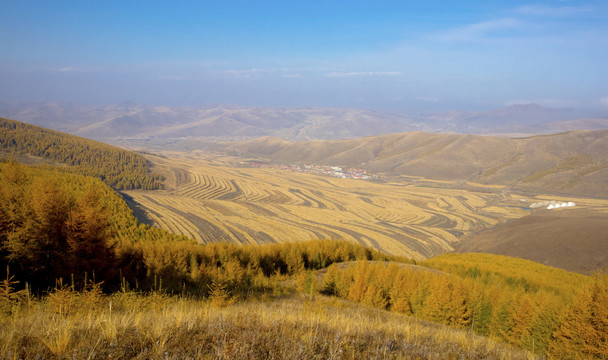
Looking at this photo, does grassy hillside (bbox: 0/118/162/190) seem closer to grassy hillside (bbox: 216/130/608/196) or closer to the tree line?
the tree line

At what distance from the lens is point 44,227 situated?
11.0 meters

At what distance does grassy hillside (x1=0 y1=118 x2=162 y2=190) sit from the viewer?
69250 mm

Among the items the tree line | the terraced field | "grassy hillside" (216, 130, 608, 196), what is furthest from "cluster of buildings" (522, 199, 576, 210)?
the tree line

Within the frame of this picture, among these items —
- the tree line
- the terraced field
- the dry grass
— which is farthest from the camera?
the terraced field

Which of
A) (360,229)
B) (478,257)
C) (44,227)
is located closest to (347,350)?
(44,227)

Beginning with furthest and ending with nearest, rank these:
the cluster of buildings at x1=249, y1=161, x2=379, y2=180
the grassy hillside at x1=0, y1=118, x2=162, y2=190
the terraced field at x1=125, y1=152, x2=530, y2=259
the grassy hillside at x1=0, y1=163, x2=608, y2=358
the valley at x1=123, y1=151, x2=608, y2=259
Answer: the cluster of buildings at x1=249, y1=161, x2=379, y2=180 → the grassy hillside at x1=0, y1=118, x2=162, y2=190 → the terraced field at x1=125, y1=152, x2=530, y2=259 → the valley at x1=123, y1=151, x2=608, y2=259 → the grassy hillside at x1=0, y1=163, x2=608, y2=358

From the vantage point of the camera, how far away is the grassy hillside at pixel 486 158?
323 feet

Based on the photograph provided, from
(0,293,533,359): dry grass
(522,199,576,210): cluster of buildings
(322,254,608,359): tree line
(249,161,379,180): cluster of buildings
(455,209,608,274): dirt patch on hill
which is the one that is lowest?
(249,161,379,180): cluster of buildings

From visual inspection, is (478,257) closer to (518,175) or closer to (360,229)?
(360,229)

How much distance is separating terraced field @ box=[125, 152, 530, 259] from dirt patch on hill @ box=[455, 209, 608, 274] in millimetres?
5106

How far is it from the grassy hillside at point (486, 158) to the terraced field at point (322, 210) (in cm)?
1802

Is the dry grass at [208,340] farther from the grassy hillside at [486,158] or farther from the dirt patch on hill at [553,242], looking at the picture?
the grassy hillside at [486,158]

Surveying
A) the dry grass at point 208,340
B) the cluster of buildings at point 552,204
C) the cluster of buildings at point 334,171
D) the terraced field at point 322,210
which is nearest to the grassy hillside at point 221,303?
the dry grass at point 208,340

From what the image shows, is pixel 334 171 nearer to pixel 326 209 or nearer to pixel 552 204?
pixel 326 209
